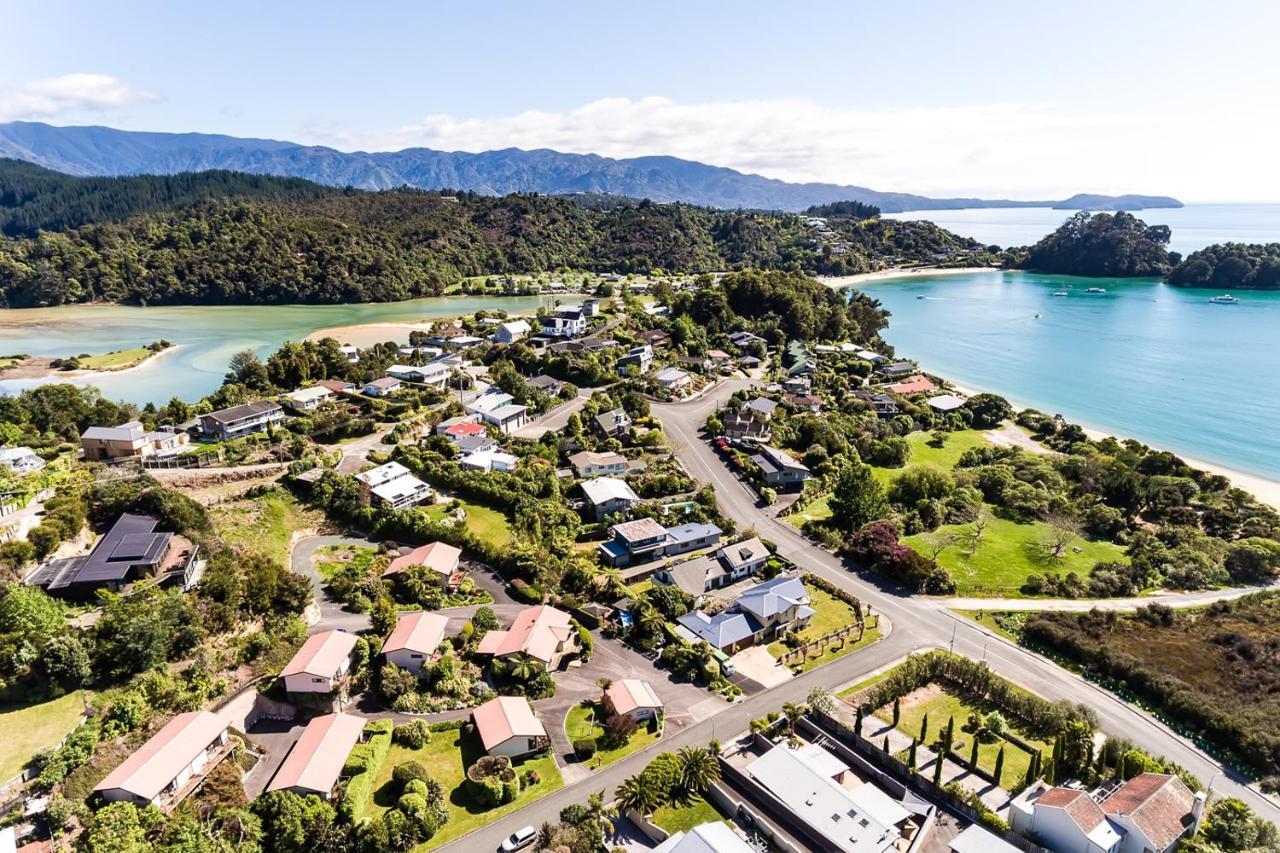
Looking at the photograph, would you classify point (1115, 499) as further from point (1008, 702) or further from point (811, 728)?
point (811, 728)

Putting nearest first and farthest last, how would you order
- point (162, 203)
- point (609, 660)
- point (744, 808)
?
point (744, 808)
point (609, 660)
point (162, 203)

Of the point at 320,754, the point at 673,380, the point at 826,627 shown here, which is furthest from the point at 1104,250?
the point at 320,754

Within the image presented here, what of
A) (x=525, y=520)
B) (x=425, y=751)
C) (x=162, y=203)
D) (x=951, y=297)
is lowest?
(x=425, y=751)

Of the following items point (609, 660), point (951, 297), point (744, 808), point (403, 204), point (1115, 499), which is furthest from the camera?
point (403, 204)

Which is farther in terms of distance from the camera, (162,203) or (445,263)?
(162,203)

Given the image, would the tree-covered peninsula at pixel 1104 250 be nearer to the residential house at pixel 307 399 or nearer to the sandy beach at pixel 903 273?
the sandy beach at pixel 903 273

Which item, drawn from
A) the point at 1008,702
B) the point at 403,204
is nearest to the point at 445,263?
the point at 403,204

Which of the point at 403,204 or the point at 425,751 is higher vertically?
the point at 403,204
